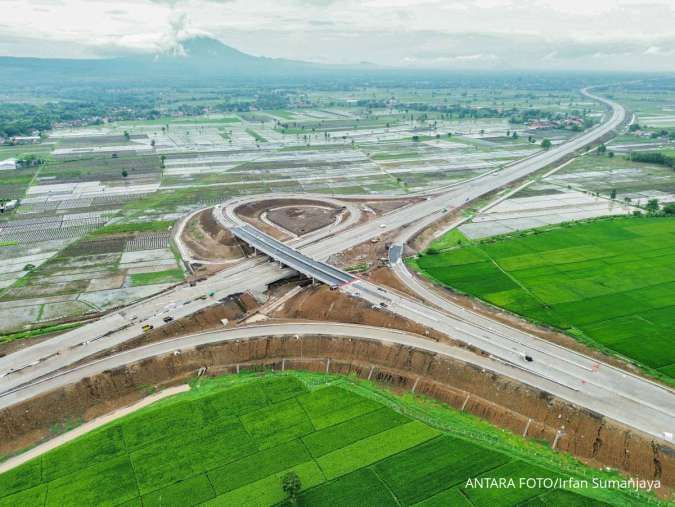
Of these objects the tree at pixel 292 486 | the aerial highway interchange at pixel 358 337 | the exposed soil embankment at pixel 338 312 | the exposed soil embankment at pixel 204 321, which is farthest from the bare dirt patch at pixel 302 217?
the tree at pixel 292 486

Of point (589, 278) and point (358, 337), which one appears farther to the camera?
point (589, 278)

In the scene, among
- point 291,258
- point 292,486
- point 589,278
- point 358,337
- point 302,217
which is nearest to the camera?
point 292,486

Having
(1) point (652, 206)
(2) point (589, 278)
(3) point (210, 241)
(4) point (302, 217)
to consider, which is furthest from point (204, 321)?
(1) point (652, 206)

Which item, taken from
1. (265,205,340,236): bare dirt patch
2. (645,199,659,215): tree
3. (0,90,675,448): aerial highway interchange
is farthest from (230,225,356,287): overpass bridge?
(645,199,659,215): tree

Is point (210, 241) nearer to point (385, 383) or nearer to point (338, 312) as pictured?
point (338, 312)

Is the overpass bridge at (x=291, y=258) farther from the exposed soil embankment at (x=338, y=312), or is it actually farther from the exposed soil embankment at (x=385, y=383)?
the exposed soil embankment at (x=385, y=383)

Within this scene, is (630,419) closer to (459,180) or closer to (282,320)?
(282,320)

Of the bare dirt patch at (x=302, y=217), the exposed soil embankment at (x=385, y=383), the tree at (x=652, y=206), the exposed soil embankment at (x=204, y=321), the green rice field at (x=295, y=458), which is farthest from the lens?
the tree at (x=652, y=206)
